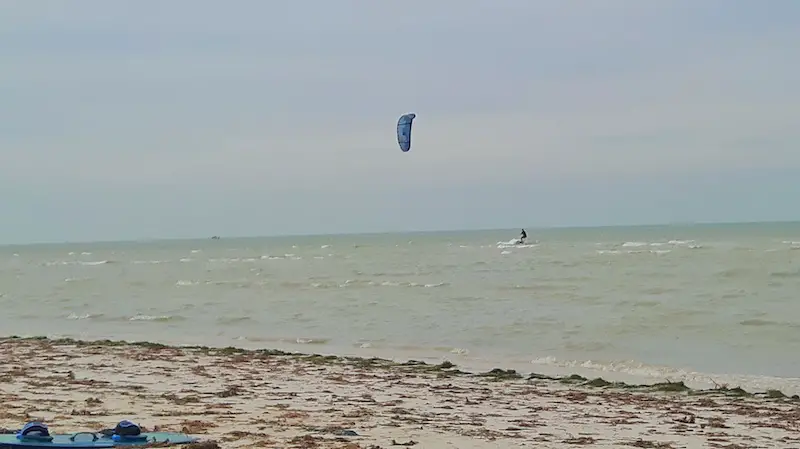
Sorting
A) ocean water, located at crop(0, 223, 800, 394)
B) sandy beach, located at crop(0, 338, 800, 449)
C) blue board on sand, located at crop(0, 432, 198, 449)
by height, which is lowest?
ocean water, located at crop(0, 223, 800, 394)

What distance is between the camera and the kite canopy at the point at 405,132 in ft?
51.0

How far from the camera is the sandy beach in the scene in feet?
25.4

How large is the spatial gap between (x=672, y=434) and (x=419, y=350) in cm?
861

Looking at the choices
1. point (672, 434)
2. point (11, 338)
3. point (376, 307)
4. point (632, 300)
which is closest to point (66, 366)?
point (11, 338)

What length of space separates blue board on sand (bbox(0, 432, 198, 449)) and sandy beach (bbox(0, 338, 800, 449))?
0.41 m

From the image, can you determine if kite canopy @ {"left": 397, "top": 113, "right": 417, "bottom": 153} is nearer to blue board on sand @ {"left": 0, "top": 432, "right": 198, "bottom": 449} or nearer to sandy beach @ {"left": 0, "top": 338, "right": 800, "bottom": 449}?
sandy beach @ {"left": 0, "top": 338, "right": 800, "bottom": 449}

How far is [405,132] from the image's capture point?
1558 cm

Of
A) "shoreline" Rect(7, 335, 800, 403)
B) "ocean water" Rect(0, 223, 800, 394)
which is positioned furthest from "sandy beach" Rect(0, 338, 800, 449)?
"ocean water" Rect(0, 223, 800, 394)

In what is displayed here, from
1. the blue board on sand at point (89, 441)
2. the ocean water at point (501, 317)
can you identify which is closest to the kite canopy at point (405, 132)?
the ocean water at point (501, 317)

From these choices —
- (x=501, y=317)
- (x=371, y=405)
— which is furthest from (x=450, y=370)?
(x=501, y=317)

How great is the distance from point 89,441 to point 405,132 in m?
9.88

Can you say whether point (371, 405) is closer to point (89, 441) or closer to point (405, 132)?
point (89, 441)

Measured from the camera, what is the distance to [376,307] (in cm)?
2516

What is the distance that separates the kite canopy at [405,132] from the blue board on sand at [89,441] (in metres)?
9.18
